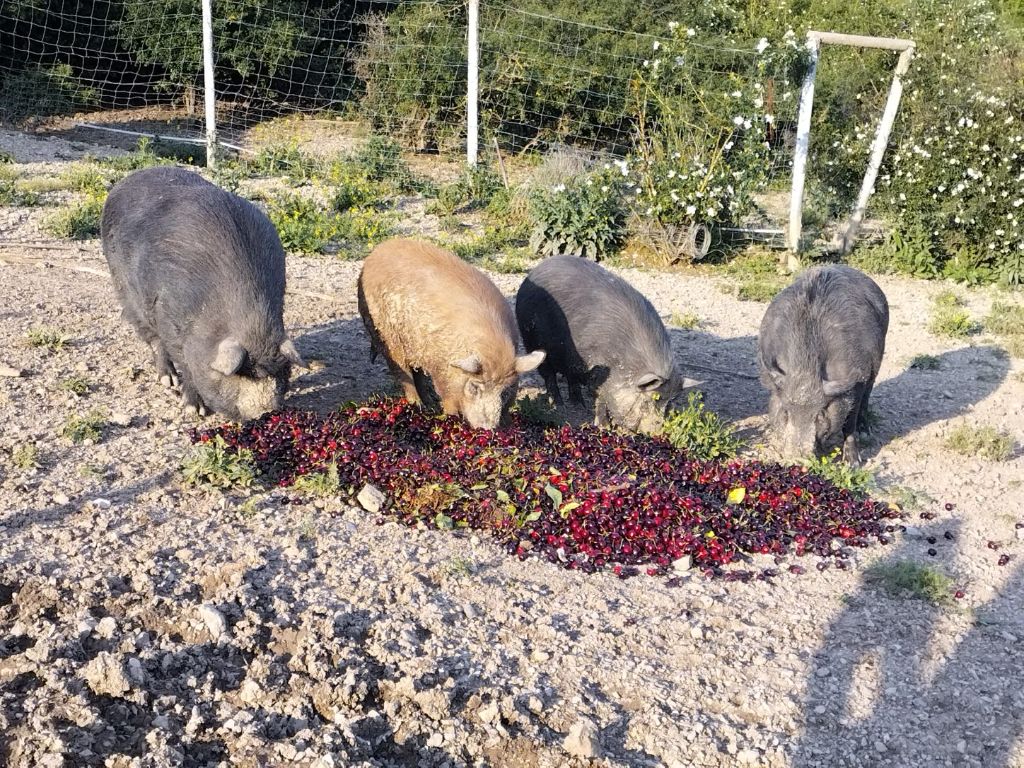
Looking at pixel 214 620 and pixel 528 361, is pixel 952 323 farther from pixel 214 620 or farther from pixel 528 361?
pixel 214 620

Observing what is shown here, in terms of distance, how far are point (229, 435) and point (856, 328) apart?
15.0ft

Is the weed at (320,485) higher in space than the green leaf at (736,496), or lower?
higher

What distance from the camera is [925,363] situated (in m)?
9.66

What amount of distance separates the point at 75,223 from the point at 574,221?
5.57 m

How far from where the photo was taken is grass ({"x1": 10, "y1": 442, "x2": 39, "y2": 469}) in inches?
225

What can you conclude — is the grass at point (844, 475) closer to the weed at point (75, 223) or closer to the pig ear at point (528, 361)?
the pig ear at point (528, 361)

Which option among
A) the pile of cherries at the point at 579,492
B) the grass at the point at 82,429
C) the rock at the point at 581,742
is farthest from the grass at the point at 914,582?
the grass at the point at 82,429

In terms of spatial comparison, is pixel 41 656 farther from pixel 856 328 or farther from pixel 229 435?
pixel 856 328

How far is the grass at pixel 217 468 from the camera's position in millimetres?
5766

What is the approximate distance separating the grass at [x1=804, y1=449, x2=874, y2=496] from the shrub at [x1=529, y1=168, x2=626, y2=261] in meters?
6.01

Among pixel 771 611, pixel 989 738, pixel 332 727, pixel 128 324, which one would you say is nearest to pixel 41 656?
pixel 332 727

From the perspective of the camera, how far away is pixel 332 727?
3.83m

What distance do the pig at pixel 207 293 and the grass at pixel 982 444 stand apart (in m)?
4.77

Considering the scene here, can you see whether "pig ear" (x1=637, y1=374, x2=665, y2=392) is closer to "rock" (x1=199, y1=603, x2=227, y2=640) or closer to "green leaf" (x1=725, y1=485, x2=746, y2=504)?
"green leaf" (x1=725, y1=485, x2=746, y2=504)
